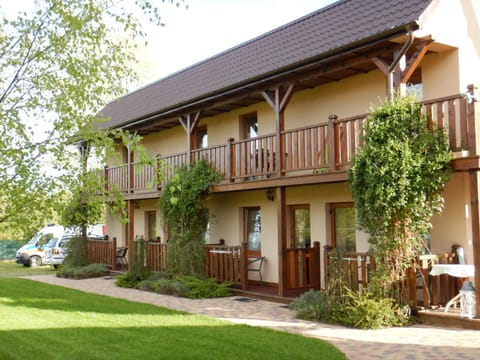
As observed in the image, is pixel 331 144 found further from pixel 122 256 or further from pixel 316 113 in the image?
pixel 122 256

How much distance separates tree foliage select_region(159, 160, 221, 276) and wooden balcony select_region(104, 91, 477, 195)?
0.50 meters

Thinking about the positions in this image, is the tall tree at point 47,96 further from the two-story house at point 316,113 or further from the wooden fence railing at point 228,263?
the wooden fence railing at point 228,263

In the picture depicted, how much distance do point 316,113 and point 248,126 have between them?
3144 mm

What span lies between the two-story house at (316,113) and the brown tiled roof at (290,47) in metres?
Result: 0.05

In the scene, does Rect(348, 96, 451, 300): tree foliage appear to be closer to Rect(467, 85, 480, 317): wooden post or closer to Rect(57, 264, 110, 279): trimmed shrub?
Rect(467, 85, 480, 317): wooden post

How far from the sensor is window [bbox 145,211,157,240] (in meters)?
21.7

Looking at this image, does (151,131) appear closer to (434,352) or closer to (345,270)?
(345,270)

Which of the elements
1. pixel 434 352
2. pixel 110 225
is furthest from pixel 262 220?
pixel 110 225

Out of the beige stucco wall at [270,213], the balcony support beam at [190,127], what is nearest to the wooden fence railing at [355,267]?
the beige stucco wall at [270,213]

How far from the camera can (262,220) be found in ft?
51.0

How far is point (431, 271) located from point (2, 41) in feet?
25.3

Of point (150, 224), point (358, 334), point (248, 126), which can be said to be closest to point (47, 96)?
point (358, 334)

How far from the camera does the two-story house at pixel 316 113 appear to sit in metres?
10.3

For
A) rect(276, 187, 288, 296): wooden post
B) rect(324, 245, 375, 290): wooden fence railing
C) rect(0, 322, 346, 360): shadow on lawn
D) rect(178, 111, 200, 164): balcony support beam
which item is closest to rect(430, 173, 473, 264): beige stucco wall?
rect(324, 245, 375, 290): wooden fence railing
